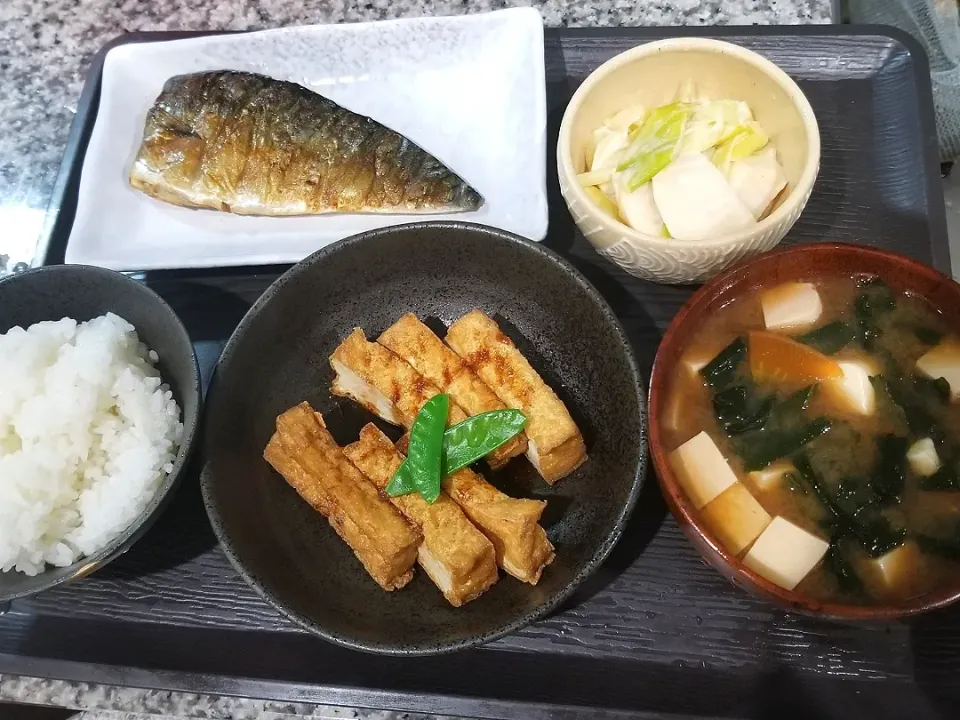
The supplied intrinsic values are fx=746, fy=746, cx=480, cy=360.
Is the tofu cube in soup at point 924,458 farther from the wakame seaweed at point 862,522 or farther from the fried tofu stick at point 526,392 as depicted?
the fried tofu stick at point 526,392

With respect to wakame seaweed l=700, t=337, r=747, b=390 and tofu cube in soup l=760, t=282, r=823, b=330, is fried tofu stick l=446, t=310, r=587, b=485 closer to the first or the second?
wakame seaweed l=700, t=337, r=747, b=390

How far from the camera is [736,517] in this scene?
1265 mm

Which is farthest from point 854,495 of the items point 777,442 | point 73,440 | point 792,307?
point 73,440

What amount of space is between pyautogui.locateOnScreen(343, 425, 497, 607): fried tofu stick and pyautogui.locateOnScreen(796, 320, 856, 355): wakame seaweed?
70 centimetres

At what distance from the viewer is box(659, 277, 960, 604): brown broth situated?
1.21 metres

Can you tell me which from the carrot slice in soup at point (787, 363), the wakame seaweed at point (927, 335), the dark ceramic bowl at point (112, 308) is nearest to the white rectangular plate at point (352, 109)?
the dark ceramic bowl at point (112, 308)

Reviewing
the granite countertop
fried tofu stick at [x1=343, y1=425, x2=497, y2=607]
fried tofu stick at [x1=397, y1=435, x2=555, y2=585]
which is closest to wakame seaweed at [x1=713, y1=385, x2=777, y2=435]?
fried tofu stick at [x1=397, y1=435, x2=555, y2=585]

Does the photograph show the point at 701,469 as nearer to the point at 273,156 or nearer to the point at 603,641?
the point at 603,641

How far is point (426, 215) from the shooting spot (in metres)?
A: 1.81

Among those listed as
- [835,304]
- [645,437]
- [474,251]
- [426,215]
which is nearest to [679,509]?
[645,437]

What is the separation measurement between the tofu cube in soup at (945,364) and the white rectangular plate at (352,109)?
804 millimetres

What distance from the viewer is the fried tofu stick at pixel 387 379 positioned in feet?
4.88

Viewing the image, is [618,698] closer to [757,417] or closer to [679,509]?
[679,509]

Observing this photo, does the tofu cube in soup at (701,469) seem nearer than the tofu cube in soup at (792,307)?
Yes
